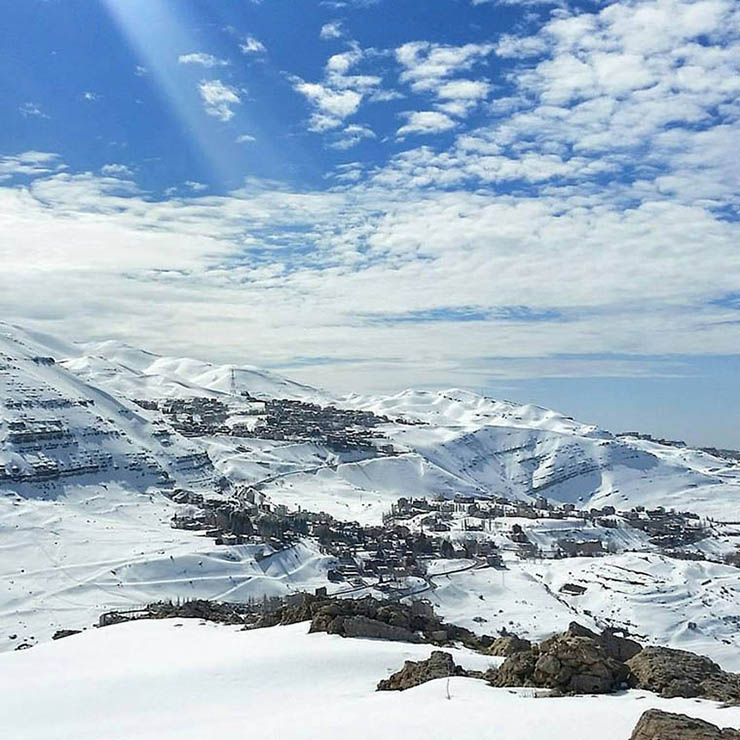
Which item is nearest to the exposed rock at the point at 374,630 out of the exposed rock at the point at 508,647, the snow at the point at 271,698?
the snow at the point at 271,698

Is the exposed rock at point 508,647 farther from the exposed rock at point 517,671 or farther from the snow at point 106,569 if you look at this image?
the snow at point 106,569

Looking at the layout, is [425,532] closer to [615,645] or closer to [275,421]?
[615,645]

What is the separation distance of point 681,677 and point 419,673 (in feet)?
14.9

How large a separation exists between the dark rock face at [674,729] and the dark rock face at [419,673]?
5.05 metres

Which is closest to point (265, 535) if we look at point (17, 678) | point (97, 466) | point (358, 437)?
point (97, 466)

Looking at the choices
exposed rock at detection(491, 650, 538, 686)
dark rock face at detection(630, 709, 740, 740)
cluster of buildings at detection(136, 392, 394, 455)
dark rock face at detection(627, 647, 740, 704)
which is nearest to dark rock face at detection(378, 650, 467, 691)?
exposed rock at detection(491, 650, 538, 686)

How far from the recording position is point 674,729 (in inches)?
338

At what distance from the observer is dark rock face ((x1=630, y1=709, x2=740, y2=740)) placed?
8.41 m

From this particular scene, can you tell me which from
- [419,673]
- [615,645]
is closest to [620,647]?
[615,645]

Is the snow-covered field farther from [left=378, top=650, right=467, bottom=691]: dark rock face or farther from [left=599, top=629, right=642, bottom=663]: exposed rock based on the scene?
[left=599, top=629, right=642, bottom=663]: exposed rock

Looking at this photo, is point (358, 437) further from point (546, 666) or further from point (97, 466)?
point (546, 666)

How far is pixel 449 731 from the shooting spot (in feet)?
33.2

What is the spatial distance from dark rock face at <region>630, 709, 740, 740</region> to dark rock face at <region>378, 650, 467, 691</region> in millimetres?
5046

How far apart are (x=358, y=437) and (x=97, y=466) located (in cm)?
6593
